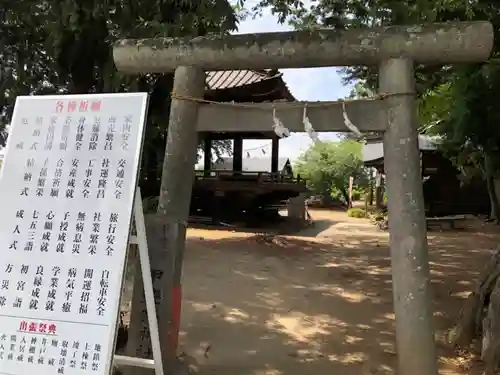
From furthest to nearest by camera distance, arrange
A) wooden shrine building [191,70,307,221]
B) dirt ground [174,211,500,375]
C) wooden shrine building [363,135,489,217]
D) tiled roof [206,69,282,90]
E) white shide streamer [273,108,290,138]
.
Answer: wooden shrine building [363,135,489,217] → wooden shrine building [191,70,307,221] → tiled roof [206,69,282,90] → dirt ground [174,211,500,375] → white shide streamer [273,108,290,138]

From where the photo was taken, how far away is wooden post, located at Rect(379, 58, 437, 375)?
314 centimetres

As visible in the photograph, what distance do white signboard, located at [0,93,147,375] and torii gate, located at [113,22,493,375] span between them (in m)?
0.79

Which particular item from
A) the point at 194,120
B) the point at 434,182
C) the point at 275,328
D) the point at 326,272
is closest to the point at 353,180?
the point at 434,182

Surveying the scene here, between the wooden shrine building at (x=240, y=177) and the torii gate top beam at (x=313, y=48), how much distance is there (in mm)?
9455

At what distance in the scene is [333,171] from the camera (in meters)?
28.9

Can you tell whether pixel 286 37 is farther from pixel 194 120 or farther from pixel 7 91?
pixel 7 91

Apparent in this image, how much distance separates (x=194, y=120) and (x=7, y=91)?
7923 millimetres

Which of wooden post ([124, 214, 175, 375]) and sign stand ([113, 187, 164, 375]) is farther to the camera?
wooden post ([124, 214, 175, 375])

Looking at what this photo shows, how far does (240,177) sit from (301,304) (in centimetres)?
843

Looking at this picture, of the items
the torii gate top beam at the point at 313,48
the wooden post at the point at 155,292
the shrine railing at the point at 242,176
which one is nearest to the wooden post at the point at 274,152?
the shrine railing at the point at 242,176

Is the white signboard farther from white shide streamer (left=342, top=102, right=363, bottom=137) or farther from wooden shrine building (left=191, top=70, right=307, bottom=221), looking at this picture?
wooden shrine building (left=191, top=70, right=307, bottom=221)

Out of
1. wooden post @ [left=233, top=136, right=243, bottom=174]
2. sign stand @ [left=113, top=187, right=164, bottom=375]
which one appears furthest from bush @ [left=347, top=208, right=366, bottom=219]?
sign stand @ [left=113, top=187, right=164, bottom=375]

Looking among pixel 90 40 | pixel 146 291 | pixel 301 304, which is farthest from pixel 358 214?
pixel 146 291

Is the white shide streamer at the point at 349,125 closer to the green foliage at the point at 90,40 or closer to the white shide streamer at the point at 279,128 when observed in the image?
the white shide streamer at the point at 279,128
